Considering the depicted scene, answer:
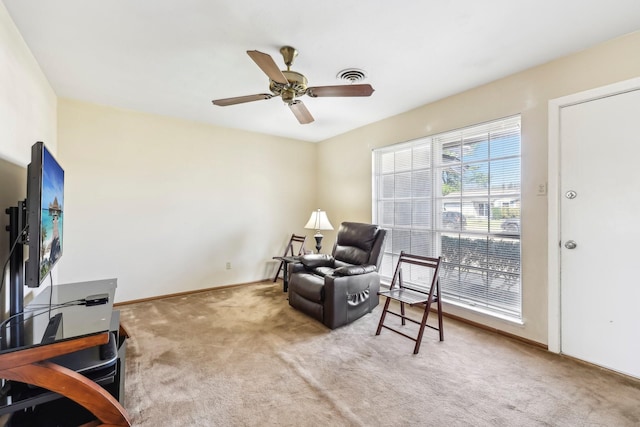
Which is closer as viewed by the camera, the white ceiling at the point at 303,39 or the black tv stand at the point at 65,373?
the black tv stand at the point at 65,373

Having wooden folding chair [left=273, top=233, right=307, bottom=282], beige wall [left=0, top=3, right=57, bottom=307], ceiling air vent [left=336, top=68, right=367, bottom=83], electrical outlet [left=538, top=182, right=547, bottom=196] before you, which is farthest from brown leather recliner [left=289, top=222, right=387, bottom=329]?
beige wall [left=0, top=3, right=57, bottom=307]

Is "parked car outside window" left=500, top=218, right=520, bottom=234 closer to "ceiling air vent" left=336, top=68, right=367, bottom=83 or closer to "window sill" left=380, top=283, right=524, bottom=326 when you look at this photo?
"window sill" left=380, top=283, right=524, bottom=326

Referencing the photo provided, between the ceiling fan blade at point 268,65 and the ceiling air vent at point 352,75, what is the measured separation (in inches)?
30.8

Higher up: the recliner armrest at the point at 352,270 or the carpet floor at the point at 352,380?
the recliner armrest at the point at 352,270

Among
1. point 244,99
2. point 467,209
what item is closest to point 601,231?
point 467,209

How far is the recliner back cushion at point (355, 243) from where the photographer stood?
11.2ft

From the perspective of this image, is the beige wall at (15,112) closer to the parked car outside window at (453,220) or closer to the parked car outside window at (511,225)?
the parked car outside window at (453,220)

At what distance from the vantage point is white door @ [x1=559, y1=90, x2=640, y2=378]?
2.07 m

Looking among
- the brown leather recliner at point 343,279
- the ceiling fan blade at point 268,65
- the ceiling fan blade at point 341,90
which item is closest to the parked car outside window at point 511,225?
the brown leather recliner at point 343,279

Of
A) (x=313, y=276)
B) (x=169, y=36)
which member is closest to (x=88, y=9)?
(x=169, y=36)

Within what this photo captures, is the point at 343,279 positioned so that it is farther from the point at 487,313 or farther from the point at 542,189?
the point at 542,189

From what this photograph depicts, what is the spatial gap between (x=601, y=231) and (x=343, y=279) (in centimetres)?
211

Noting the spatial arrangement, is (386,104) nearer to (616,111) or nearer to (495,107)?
(495,107)

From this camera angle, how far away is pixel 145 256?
12.3 ft
